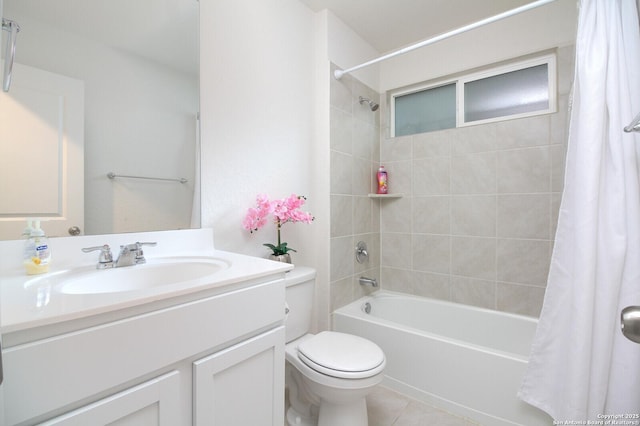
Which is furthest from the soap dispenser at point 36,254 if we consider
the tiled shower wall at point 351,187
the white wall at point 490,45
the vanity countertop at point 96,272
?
the white wall at point 490,45

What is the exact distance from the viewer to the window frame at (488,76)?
1.84 meters

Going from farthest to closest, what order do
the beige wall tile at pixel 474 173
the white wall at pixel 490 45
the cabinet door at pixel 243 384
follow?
the beige wall tile at pixel 474 173 → the white wall at pixel 490 45 → the cabinet door at pixel 243 384

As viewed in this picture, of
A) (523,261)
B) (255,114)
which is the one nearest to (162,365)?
(255,114)

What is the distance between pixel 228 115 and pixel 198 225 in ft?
1.89

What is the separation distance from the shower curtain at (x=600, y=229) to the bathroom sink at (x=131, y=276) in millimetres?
1344

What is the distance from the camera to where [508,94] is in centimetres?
201

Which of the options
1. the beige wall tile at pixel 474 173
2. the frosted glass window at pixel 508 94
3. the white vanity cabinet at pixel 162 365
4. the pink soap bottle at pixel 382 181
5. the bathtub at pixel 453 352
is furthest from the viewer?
the pink soap bottle at pixel 382 181

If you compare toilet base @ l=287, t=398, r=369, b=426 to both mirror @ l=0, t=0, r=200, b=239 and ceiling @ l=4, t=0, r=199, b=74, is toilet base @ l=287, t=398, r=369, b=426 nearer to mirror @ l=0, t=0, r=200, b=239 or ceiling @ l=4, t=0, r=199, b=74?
mirror @ l=0, t=0, r=200, b=239

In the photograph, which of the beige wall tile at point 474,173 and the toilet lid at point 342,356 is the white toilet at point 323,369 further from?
the beige wall tile at point 474,173

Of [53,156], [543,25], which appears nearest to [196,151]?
[53,156]

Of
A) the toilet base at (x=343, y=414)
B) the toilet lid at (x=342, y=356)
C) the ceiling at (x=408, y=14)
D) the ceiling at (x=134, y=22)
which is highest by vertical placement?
the ceiling at (x=408, y=14)

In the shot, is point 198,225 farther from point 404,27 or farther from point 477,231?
point 404,27

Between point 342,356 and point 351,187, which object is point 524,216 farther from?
point 342,356

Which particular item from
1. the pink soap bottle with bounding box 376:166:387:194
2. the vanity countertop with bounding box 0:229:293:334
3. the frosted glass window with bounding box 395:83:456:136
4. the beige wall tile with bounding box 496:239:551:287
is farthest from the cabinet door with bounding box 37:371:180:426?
the frosted glass window with bounding box 395:83:456:136
